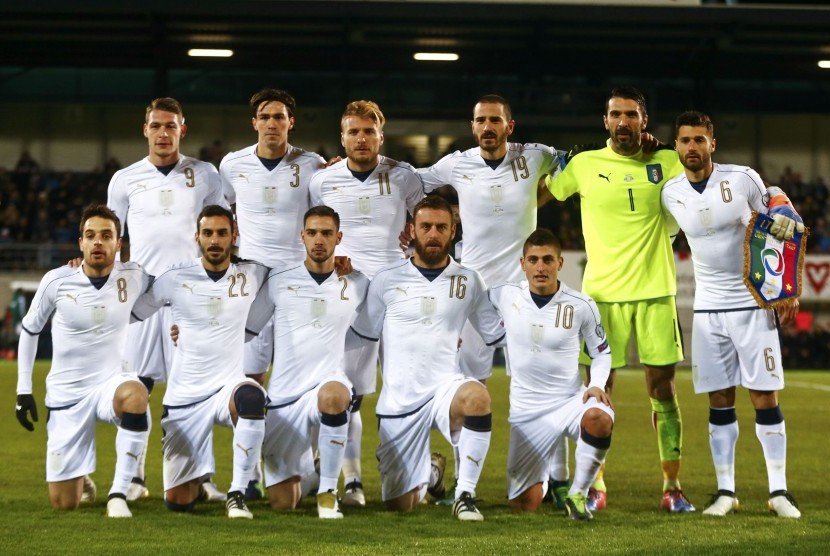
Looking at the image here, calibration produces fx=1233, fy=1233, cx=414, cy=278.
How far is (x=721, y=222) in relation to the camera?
632 centimetres

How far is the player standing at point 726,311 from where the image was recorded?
20.6 feet

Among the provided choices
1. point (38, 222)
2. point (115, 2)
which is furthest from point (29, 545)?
point (38, 222)

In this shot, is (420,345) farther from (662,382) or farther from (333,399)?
(662,382)

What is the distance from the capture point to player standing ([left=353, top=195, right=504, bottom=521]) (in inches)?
245

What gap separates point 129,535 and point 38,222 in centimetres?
1966

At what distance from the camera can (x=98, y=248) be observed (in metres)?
6.29

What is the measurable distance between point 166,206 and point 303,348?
50.4 inches

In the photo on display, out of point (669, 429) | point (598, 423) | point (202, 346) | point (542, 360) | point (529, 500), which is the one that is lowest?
point (529, 500)

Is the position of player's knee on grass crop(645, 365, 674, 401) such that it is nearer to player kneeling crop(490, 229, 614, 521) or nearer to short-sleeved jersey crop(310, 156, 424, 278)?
player kneeling crop(490, 229, 614, 521)

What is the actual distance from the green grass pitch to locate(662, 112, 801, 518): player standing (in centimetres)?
35

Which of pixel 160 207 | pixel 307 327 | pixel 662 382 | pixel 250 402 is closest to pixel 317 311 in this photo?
pixel 307 327

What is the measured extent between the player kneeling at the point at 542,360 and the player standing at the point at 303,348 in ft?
2.81

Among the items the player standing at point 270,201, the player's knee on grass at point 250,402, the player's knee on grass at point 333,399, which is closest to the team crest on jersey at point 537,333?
the player's knee on grass at point 333,399

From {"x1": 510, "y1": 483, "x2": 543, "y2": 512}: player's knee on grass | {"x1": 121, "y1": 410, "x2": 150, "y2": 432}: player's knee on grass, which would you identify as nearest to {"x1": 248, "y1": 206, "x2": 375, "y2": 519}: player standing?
{"x1": 121, "y1": 410, "x2": 150, "y2": 432}: player's knee on grass
